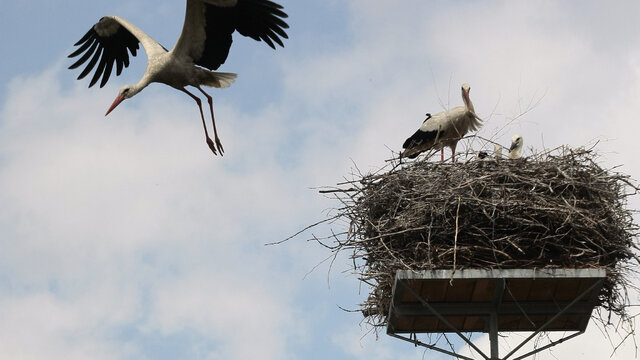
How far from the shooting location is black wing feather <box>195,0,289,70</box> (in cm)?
1226

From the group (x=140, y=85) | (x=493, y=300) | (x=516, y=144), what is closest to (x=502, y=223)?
(x=493, y=300)

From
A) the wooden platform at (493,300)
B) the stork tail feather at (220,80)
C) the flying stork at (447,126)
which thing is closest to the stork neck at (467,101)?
the flying stork at (447,126)

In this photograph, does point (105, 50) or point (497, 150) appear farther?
point (105, 50)

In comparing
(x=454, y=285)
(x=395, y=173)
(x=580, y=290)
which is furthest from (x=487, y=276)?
(x=395, y=173)

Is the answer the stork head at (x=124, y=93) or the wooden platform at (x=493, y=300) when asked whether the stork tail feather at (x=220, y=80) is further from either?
the wooden platform at (x=493, y=300)

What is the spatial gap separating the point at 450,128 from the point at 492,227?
418 cm

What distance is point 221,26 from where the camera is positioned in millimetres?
13039

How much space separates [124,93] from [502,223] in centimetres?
594

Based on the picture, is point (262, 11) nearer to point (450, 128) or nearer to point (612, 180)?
point (450, 128)

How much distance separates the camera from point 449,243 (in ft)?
29.1

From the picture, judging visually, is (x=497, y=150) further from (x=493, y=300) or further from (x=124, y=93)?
(x=124, y=93)

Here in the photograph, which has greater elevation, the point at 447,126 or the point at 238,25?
the point at 238,25

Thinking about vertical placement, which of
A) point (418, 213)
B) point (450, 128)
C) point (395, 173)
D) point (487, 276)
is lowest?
point (487, 276)

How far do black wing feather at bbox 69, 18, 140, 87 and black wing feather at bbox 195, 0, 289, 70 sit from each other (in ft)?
5.02
